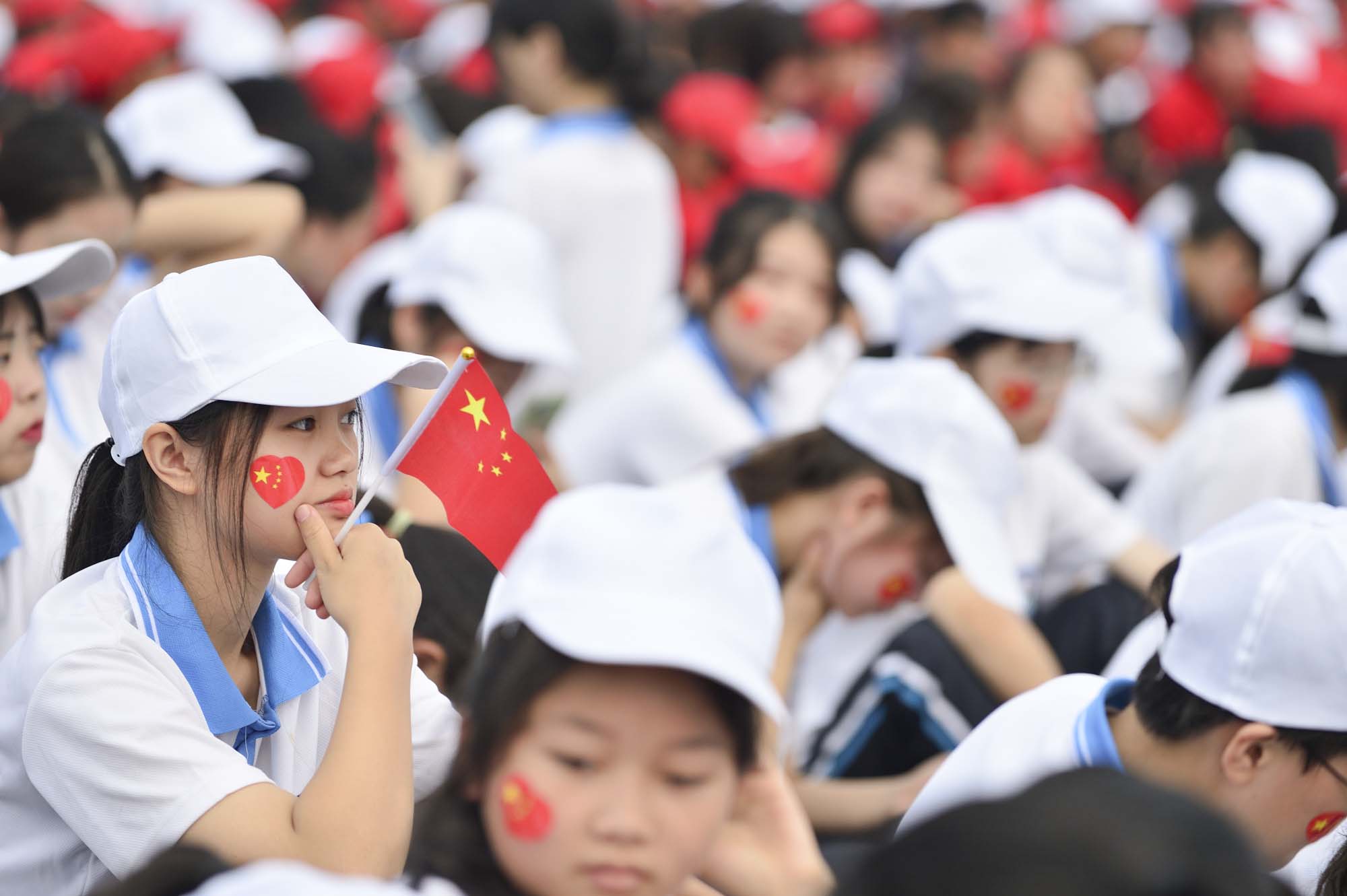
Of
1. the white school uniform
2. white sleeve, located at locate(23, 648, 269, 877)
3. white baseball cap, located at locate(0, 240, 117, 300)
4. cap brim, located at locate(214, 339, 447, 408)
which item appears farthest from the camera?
the white school uniform

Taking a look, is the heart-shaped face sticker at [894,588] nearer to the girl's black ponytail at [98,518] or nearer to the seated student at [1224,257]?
the girl's black ponytail at [98,518]

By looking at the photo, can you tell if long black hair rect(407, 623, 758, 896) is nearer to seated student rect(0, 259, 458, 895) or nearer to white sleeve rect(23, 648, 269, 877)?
seated student rect(0, 259, 458, 895)

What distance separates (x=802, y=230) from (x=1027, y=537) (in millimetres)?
888

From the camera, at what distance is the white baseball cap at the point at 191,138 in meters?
3.81

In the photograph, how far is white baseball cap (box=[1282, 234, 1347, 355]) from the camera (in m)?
3.93

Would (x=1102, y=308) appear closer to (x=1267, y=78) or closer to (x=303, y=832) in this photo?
(x=303, y=832)

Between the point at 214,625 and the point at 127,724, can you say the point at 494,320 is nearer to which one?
the point at 214,625

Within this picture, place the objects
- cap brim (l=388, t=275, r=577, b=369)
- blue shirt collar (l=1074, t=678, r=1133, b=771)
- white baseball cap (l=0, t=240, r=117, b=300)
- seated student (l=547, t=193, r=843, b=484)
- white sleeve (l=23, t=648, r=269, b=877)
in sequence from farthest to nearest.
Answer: seated student (l=547, t=193, r=843, b=484)
cap brim (l=388, t=275, r=577, b=369)
white baseball cap (l=0, t=240, r=117, b=300)
blue shirt collar (l=1074, t=678, r=1133, b=771)
white sleeve (l=23, t=648, r=269, b=877)

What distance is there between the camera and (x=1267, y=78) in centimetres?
797

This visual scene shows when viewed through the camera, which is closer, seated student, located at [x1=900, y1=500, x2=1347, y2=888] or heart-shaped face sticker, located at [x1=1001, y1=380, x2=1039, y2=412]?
seated student, located at [x1=900, y1=500, x2=1347, y2=888]

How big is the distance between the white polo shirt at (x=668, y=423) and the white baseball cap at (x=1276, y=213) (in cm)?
256

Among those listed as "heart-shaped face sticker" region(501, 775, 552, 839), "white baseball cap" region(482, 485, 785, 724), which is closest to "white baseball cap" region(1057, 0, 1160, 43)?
"white baseball cap" region(482, 485, 785, 724)

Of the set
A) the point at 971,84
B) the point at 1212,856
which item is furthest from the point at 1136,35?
the point at 1212,856

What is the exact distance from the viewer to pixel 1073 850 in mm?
930
